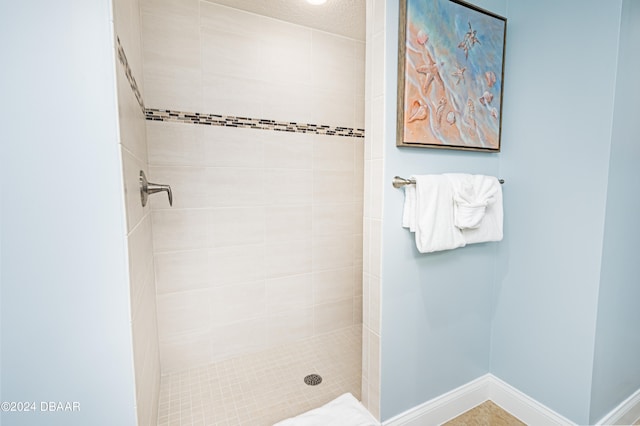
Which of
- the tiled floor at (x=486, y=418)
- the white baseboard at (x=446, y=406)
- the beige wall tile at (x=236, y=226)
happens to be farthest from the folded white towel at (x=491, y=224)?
the beige wall tile at (x=236, y=226)

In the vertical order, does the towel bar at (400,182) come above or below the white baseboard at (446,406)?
above

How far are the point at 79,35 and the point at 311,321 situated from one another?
6.85ft

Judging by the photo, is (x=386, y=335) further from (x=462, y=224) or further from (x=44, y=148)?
(x=44, y=148)

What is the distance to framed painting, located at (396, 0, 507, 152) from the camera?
1.23m

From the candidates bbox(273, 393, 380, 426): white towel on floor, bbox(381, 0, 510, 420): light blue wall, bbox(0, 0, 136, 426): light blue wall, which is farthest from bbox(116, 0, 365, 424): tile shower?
bbox(0, 0, 136, 426): light blue wall

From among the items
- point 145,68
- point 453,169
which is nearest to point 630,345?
point 453,169

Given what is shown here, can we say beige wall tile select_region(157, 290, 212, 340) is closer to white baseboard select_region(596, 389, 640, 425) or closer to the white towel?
the white towel

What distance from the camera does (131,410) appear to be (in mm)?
818

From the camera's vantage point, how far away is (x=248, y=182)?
6.49ft

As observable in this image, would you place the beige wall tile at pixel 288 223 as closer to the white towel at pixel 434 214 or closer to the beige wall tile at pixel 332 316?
the beige wall tile at pixel 332 316

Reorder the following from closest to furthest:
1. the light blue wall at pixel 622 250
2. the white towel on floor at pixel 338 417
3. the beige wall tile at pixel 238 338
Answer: the light blue wall at pixel 622 250
the white towel on floor at pixel 338 417
the beige wall tile at pixel 238 338

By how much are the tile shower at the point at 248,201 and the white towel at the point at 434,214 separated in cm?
100

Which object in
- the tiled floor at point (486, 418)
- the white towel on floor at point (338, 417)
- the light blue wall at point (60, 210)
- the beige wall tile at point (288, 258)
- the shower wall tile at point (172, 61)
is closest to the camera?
the light blue wall at point (60, 210)

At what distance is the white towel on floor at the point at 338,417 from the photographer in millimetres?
1320
